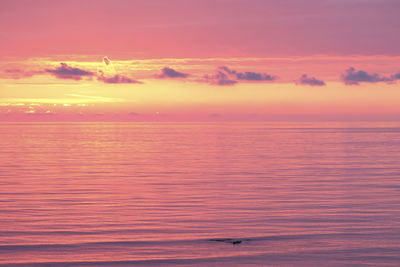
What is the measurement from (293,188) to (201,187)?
5779 mm

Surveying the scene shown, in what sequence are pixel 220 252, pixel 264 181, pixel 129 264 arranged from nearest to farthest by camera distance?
pixel 129 264 < pixel 220 252 < pixel 264 181

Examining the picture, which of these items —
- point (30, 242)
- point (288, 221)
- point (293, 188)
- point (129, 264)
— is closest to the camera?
point (129, 264)

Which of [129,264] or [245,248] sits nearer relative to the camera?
[129,264]

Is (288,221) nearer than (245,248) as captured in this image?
No

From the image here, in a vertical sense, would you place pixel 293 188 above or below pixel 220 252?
below

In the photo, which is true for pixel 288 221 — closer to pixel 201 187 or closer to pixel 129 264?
pixel 129 264

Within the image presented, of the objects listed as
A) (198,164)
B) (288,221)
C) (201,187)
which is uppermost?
(288,221)

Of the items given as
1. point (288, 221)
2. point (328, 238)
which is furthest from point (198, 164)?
point (328, 238)

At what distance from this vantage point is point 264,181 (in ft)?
119

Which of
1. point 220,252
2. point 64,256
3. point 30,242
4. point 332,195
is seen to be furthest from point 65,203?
point 332,195

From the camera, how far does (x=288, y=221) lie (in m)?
21.9

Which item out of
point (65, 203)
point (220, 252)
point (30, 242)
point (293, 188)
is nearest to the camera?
point (220, 252)

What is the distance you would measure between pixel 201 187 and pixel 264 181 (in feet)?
17.3

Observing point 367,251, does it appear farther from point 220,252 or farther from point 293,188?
point 293,188
